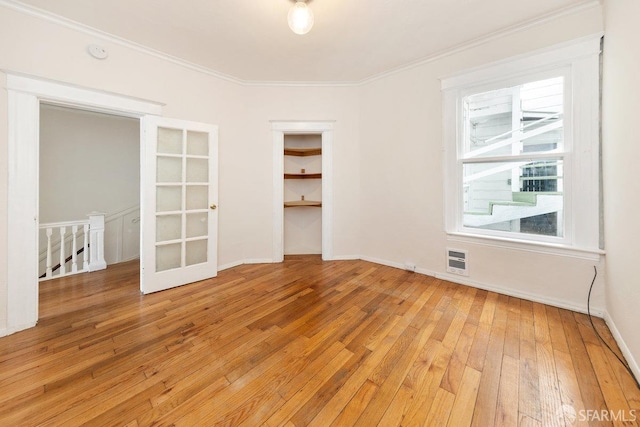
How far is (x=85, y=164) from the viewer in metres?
4.52

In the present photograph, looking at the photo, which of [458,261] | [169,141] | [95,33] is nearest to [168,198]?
[169,141]

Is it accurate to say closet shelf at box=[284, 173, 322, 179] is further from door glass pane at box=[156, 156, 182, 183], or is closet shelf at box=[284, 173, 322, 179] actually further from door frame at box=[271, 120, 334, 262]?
door glass pane at box=[156, 156, 182, 183]

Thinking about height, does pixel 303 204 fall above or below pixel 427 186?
below

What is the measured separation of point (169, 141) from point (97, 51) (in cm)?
99

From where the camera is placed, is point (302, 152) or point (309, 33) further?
point (302, 152)

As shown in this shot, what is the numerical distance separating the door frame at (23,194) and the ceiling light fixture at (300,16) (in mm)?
2272

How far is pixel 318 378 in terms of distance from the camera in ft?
4.86

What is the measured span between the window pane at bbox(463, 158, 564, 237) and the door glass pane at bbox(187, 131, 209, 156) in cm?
333

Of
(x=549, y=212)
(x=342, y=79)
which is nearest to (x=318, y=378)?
(x=549, y=212)

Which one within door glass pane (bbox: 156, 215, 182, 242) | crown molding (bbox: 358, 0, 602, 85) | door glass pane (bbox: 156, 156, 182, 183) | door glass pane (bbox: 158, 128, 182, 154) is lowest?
door glass pane (bbox: 156, 215, 182, 242)

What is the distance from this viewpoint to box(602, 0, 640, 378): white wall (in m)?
1.54

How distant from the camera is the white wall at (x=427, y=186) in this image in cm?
228

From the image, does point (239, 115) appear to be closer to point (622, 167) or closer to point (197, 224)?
point (197, 224)

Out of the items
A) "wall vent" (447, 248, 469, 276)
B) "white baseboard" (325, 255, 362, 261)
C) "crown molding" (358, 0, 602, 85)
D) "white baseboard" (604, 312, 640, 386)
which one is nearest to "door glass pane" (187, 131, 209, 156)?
"white baseboard" (325, 255, 362, 261)
